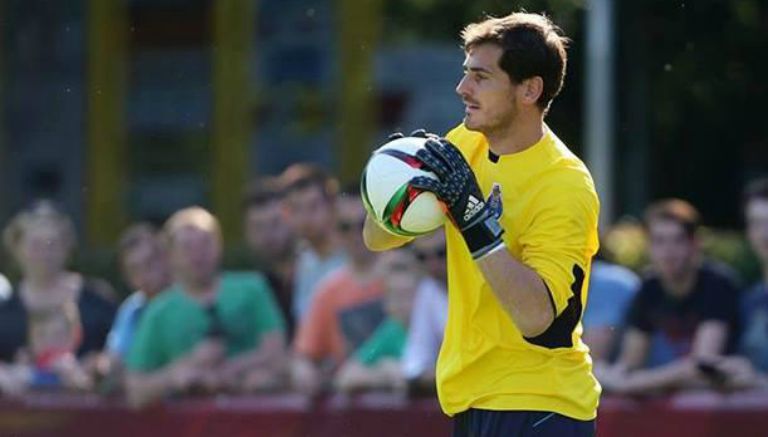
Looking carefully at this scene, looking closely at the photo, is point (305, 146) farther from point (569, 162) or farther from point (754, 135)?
point (569, 162)

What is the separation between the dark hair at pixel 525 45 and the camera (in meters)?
5.45

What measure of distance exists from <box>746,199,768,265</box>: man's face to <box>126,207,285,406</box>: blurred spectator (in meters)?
2.41

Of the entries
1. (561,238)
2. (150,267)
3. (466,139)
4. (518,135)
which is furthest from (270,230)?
(561,238)

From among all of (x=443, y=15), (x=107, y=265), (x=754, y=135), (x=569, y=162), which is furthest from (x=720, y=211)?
(x=569, y=162)

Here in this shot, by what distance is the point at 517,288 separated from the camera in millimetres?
5227

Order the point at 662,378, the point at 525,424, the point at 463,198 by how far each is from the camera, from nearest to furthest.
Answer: the point at 463,198
the point at 525,424
the point at 662,378

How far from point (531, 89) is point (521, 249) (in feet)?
1.55

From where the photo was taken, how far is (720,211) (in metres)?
15.1

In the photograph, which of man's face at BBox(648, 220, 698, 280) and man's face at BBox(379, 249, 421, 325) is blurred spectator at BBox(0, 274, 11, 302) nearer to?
man's face at BBox(379, 249, 421, 325)

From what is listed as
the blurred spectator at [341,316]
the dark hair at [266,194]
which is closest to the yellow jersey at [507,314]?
the blurred spectator at [341,316]

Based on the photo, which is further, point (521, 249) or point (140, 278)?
point (140, 278)

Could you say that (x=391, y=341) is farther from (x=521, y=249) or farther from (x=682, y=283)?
(x=521, y=249)

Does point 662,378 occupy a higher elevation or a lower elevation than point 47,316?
higher

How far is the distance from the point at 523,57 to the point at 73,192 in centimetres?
1162
